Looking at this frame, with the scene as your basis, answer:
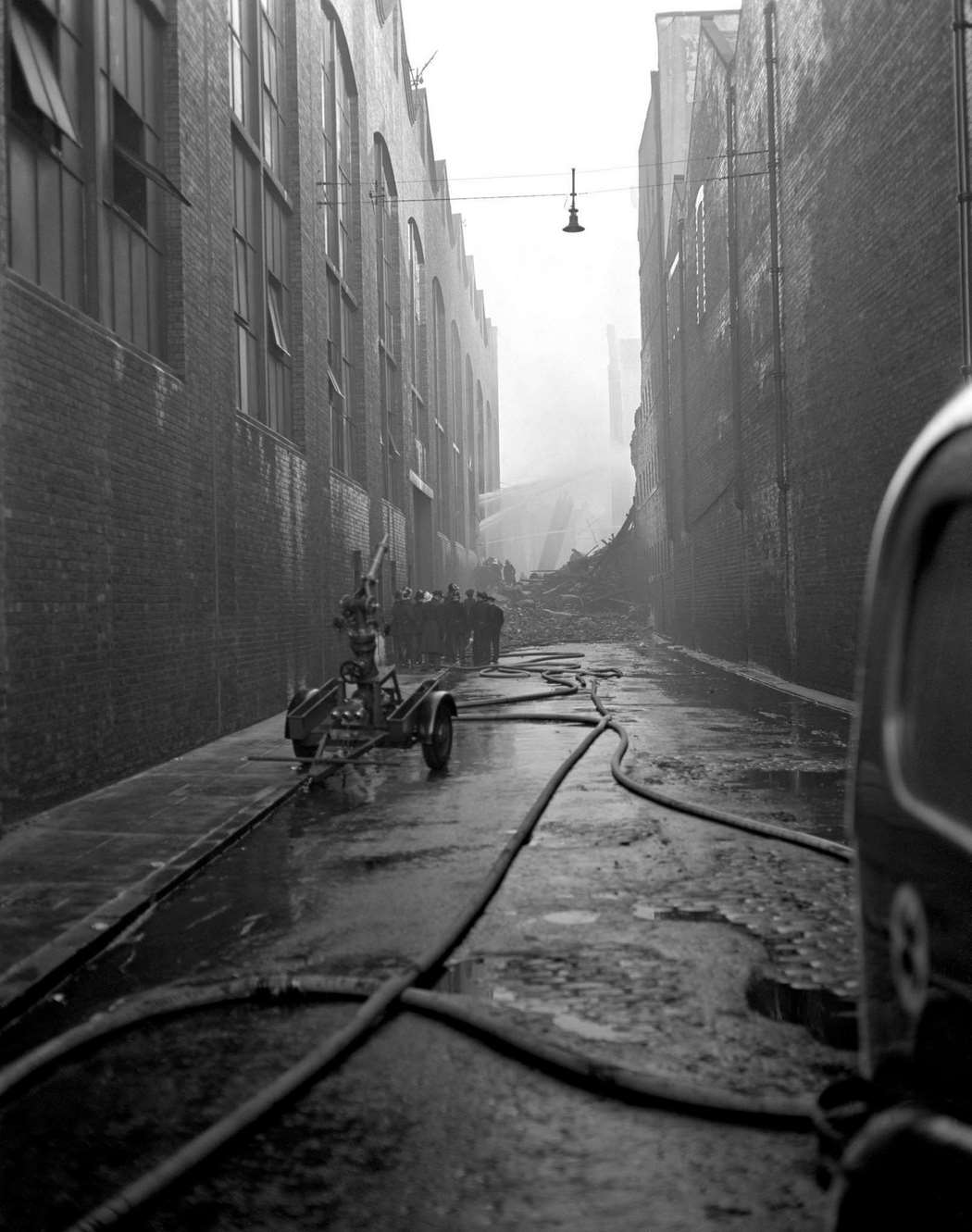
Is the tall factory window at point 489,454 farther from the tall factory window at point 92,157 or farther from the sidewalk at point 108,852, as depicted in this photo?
the sidewalk at point 108,852

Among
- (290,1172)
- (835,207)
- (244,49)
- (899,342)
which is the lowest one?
(290,1172)

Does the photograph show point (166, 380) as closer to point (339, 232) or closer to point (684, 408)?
point (339, 232)

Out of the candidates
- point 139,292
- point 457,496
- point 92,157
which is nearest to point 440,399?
point 457,496

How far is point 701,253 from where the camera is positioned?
93.2 feet

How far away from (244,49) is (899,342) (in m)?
9.31

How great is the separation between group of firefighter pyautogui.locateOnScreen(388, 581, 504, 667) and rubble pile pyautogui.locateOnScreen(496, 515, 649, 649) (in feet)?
39.2

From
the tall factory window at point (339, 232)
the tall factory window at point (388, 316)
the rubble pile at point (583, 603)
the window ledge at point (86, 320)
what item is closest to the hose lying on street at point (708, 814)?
the window ledge at point (86, 320)

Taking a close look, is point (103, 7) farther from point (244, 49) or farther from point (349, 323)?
point (349, 323)

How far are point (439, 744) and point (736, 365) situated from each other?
15245 mm

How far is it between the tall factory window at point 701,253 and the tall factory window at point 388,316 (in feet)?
24.1

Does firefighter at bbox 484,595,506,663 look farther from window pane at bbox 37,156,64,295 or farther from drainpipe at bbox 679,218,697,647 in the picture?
window pane at bbox 37,156,64,295

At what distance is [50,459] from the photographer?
27.6 ft

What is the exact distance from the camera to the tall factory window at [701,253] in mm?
27625

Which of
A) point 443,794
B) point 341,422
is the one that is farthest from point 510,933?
point 341,422
